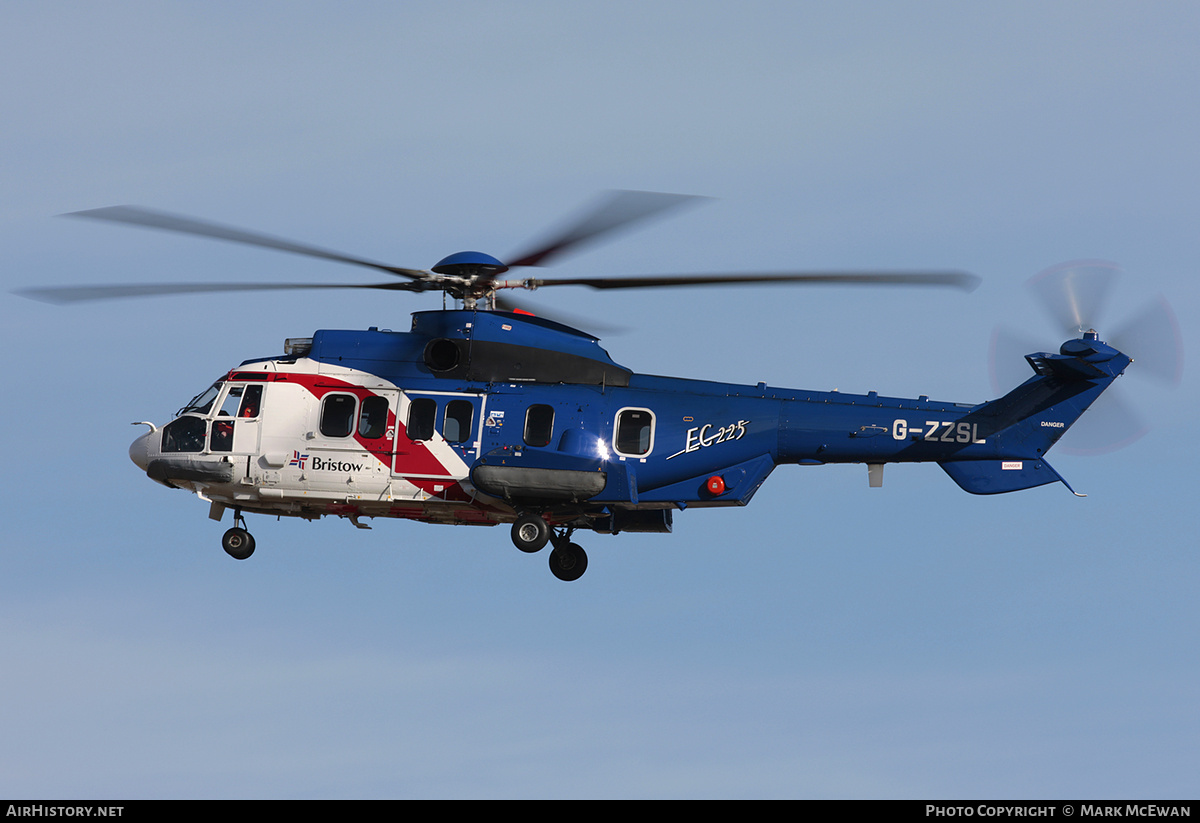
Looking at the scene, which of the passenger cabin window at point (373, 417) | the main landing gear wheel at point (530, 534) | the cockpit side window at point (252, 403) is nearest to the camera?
the main landing gear wheel at point (530, 534)

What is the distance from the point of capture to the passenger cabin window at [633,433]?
28766 mm

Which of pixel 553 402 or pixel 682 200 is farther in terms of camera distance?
pixel 553 402

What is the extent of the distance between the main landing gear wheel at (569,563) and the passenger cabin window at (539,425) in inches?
94.3

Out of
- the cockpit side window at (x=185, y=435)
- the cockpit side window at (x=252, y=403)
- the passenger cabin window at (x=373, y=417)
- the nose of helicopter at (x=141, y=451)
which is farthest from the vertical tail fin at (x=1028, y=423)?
the nose of helicopter at (x=141, y=451)

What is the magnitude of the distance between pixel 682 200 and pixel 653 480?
5.36 meters

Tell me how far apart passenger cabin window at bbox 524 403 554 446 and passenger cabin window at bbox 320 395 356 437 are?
9.91ft

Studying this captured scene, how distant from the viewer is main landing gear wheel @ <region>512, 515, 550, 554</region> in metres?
28.4

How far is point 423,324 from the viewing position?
1166 inches

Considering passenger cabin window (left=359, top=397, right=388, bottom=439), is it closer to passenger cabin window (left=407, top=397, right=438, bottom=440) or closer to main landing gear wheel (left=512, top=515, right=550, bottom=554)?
passenger cabin window (left=407, top=397, right=438, bottom=440)

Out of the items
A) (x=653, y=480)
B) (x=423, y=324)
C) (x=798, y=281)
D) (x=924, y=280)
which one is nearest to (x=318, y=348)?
(x=423, y=324)

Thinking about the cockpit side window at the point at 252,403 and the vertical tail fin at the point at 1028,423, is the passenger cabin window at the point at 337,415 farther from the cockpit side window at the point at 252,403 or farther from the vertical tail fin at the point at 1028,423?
the vertical tail fin at the point at 1028,423

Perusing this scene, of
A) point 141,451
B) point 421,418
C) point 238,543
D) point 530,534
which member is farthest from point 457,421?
point 141,451

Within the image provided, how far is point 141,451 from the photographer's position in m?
30.3
